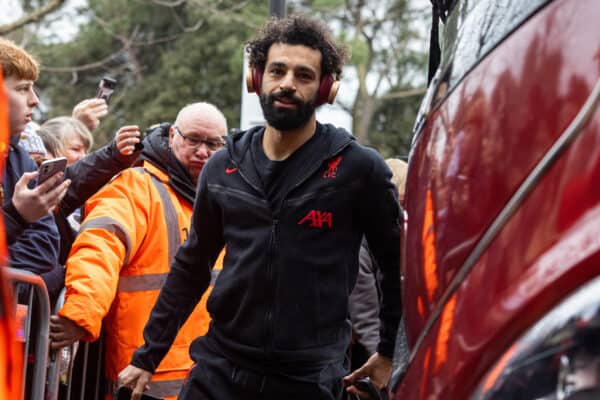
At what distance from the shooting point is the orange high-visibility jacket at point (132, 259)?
4934 mm

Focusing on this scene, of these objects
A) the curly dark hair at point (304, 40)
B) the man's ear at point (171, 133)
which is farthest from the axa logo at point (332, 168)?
the man's ear at point (171, 133)

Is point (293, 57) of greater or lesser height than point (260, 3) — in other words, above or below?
above

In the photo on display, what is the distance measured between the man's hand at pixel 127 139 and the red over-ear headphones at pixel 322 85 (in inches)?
65.6

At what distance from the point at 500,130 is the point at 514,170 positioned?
9 cm

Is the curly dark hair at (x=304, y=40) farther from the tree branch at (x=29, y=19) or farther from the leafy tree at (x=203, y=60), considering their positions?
the leafy tree at (x=203, y=60)

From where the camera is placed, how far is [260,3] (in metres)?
27.8

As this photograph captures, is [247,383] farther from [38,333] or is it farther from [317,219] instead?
[38,333]

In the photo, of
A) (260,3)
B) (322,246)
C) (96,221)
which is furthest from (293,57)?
(260,3)

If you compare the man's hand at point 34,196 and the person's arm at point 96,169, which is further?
the person's arm at point 96,169

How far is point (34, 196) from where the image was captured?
12.8ft

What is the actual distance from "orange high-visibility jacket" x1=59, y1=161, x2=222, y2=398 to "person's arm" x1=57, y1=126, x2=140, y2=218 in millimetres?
46

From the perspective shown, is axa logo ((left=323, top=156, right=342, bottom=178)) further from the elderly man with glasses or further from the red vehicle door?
the elderly man with glasses

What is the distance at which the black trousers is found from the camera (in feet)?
11.6

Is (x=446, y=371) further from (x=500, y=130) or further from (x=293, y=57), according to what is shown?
(x=293, y=57)
